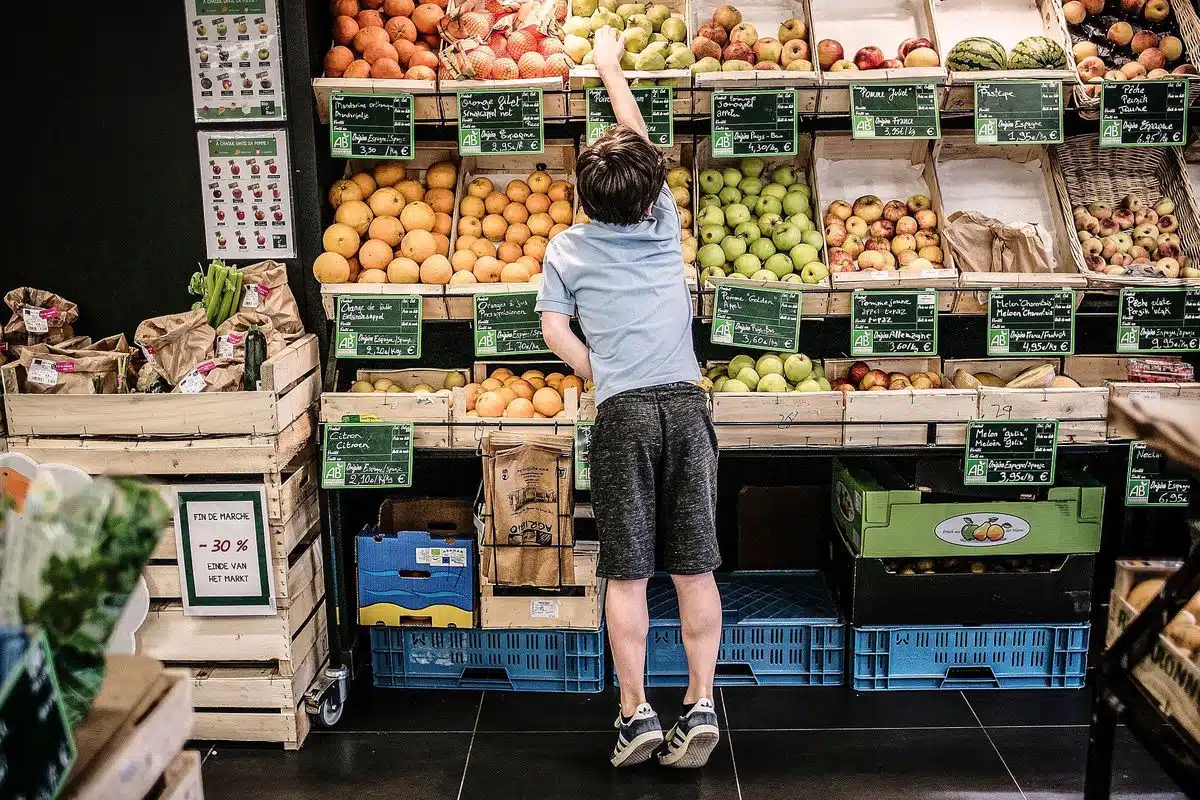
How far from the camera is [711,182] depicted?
3.65m

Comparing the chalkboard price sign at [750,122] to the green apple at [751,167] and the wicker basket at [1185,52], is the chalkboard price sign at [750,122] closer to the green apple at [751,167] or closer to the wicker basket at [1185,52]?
the green apple at [751,167]

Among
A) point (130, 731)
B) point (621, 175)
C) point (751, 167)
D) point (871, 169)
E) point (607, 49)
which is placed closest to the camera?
point (130, 731)

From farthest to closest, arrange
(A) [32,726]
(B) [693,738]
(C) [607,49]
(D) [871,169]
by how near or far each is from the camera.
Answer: (D) [871,169] → (C) [607,49] → (B) [693,738] → (A) [32,726]

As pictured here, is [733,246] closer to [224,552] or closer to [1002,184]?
[1002,184]

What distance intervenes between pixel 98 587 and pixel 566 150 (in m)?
2.88

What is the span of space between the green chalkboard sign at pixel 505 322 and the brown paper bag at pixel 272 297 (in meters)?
0.64

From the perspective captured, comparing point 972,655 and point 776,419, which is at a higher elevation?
point 776,419

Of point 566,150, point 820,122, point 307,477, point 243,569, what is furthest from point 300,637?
point 820,122

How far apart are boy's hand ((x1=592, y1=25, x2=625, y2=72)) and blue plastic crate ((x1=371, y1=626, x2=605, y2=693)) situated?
1.91 m

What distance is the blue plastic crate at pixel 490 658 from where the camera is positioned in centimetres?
351

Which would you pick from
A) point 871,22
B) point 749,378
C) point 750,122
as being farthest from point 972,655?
point 871,22

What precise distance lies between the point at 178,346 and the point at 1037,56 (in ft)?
9.96

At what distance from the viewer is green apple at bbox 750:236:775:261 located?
3.49 m

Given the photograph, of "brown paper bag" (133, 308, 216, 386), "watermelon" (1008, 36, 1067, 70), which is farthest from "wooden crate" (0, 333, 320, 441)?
"watermelon" (1008, 36, 1067, 70)
